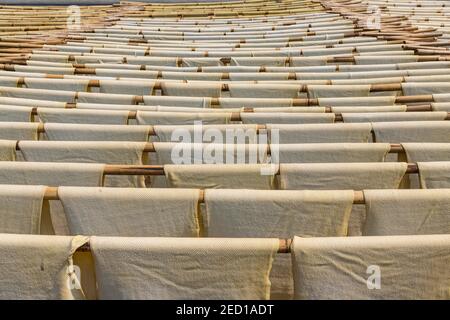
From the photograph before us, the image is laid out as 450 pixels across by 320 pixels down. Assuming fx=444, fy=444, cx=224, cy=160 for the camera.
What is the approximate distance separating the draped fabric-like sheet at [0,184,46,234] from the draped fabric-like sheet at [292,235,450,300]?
3.25 ft

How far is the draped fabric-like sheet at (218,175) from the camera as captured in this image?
1856 millimetres

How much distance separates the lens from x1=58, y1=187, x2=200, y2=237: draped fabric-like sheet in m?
1.69

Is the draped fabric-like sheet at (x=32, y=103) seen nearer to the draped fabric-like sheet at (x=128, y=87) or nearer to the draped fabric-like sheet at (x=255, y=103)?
the draped fabric-like sheet at (x=128, y=87)

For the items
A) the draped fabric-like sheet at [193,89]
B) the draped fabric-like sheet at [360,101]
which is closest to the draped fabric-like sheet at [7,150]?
the draped fabric-like sheet at [193,89]

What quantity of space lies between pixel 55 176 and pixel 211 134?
2.58 feet

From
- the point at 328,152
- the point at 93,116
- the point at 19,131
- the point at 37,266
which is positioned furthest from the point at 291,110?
the point at 37,266

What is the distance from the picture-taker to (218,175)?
1.86 metres

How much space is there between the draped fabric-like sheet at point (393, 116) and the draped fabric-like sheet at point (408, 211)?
76 centimetres

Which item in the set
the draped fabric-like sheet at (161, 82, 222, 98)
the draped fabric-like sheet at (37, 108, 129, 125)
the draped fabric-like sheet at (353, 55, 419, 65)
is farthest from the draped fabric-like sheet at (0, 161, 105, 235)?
the draped fabric-like sheet at (353, 55, 419, 65)

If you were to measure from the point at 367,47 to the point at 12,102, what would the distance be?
297cm
